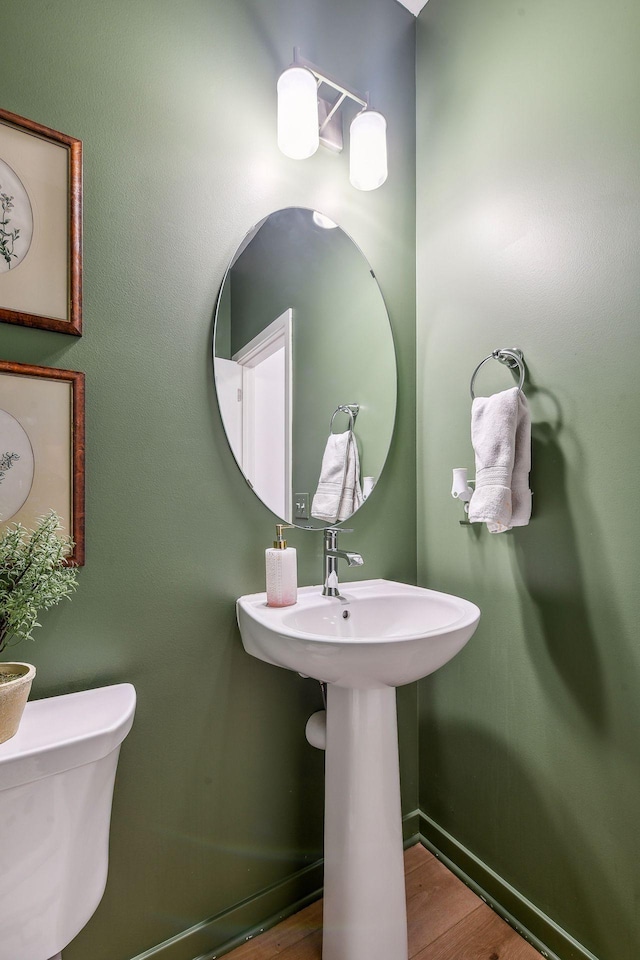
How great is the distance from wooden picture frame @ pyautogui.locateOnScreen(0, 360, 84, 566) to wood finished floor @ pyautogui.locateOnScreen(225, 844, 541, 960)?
106cm

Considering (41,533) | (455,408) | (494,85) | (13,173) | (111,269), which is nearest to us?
(41,533)

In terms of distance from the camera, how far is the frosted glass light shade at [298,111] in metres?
1.20

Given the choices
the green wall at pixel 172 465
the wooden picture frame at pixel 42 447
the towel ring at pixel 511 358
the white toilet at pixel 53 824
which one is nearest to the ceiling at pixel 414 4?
the green wall at pixel 172 465

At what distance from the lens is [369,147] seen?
1.34 metres

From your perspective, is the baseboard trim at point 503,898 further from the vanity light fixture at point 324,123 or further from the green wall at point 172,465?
the vanity light fixture at point 324,123

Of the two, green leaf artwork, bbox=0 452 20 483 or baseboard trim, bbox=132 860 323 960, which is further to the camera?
baseboard trim, bbox=132 860 323 960

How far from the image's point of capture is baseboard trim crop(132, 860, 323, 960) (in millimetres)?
1093

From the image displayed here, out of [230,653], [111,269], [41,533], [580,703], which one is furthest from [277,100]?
[580,703]

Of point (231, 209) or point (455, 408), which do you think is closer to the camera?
point (231, 209)

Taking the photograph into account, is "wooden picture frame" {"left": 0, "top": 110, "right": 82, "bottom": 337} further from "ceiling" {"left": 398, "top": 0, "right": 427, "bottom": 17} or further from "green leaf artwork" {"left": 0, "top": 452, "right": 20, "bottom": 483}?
"ceiling" {"left": 398, "top": 0, "right": 427, "bottom": 17}

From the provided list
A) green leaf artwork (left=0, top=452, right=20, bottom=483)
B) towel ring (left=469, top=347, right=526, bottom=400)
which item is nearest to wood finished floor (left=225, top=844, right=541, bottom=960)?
green leaf artwork (left=0, top=452, right=20, bottom=483)

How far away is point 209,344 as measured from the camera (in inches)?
46.1

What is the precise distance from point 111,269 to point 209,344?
26 centimetres

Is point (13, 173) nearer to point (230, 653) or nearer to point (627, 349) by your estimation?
point (230, 653)
